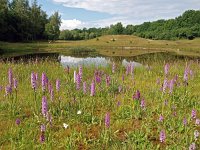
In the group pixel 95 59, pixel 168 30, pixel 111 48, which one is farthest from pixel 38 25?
pixel 95 59

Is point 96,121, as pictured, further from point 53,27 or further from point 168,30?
point 168,30

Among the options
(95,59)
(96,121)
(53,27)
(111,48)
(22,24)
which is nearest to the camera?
(96,121)

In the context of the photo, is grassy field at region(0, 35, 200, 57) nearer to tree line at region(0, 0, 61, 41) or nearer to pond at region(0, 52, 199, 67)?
tree line at region(0, 0, 61, 41)

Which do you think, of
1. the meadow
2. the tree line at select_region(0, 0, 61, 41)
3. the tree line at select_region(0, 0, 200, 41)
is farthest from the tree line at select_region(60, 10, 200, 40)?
the meadow

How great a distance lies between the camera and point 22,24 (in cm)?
9419

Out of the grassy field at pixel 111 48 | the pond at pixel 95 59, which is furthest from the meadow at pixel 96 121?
the grassy field at pixel 111 48

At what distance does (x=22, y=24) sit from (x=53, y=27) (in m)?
26.4

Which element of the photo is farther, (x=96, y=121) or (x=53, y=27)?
(x=53, y=27)

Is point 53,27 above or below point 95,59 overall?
above

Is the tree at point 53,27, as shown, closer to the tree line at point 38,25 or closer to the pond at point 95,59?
the tree line at point 38,25

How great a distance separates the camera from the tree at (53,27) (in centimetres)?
11581

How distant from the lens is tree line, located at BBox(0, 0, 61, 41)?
8700 centimetres

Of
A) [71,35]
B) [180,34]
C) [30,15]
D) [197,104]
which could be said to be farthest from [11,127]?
[71,35]

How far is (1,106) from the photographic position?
8.64 m
